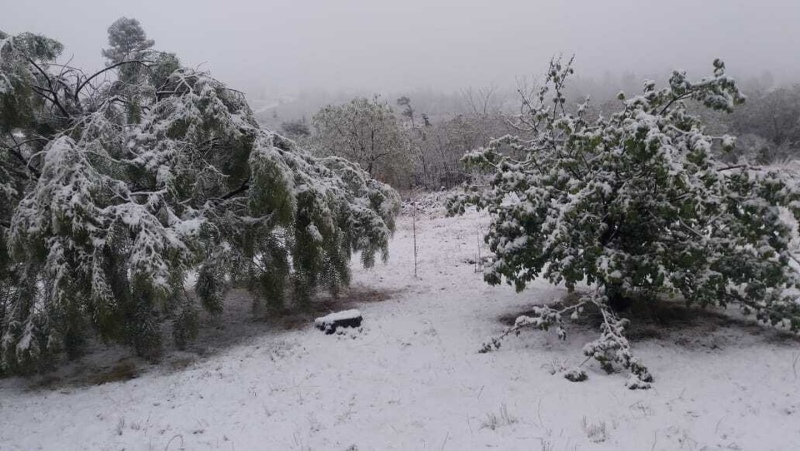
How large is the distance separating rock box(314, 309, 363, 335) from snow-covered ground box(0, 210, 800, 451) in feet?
0.45

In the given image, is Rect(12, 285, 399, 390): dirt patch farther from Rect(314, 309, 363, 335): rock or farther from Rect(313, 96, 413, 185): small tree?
Rect(313, 96, 413, 185): small tree

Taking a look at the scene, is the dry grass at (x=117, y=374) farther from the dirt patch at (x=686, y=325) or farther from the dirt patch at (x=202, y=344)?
the dirt patch at (x=686, y=325)

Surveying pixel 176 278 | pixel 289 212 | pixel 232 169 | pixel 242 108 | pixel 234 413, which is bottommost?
pixel 234 413

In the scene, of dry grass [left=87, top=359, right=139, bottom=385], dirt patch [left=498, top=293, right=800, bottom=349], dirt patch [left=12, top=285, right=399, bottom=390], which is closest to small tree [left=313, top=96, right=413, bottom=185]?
dirt patch [left=12, top=285, right=399, bottom=390]

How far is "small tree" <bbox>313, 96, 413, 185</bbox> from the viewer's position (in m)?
24.1

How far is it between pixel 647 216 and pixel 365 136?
19.3 m

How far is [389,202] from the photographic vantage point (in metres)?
9.14

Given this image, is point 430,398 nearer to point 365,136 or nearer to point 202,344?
point 202,344

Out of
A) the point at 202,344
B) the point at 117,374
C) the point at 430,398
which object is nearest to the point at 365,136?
the point at 202,344

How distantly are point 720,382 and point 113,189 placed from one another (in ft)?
24.2

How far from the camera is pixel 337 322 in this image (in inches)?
287

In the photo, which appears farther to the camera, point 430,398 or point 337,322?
point 337,322

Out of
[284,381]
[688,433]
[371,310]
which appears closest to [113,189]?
[284,381]

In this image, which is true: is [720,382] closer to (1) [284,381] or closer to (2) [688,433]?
Result: (2) [688,433]
